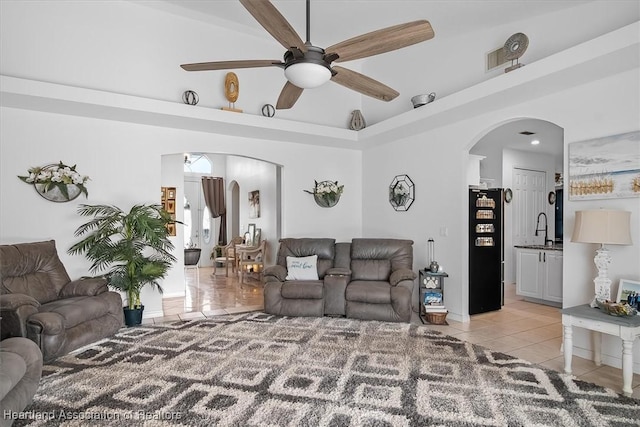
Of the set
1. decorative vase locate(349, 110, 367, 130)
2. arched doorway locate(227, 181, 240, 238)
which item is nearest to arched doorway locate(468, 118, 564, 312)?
decorative vase locate(349, 110, 367, 130)

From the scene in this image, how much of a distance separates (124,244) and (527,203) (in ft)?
24.1

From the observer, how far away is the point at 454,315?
4.66 m

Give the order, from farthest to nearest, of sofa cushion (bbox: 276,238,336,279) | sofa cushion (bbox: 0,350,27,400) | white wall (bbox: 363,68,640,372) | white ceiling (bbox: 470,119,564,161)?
white ceiling (bbox: 470,119,564,161), sofa cushion (bbox: 276,238,336,279), white wall (bbox: 363,68,640,372), sofa cushion (bbox: 0,350,27,400)

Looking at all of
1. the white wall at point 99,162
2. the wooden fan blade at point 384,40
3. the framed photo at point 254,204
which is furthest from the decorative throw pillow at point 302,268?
the framed photo at point 254,204

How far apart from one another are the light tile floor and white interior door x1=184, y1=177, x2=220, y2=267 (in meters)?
3.47

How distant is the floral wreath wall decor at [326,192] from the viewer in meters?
5.82

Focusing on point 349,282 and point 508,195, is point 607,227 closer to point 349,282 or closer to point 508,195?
point 349,282

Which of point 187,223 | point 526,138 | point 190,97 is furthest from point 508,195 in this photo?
point 187,223

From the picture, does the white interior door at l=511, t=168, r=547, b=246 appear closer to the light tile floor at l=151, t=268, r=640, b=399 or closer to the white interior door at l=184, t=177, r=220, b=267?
the light tile floor at l=151, t=268, r=640, b=399

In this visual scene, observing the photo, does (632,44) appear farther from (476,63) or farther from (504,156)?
(504,156)

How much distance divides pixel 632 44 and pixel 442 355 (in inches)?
113

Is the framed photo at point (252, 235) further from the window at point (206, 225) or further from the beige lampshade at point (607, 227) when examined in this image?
the beige lampshade at point (607, 227)

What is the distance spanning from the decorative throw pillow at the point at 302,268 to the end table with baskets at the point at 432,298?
1.42 metres

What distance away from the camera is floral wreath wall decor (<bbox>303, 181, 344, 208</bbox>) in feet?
19.1
